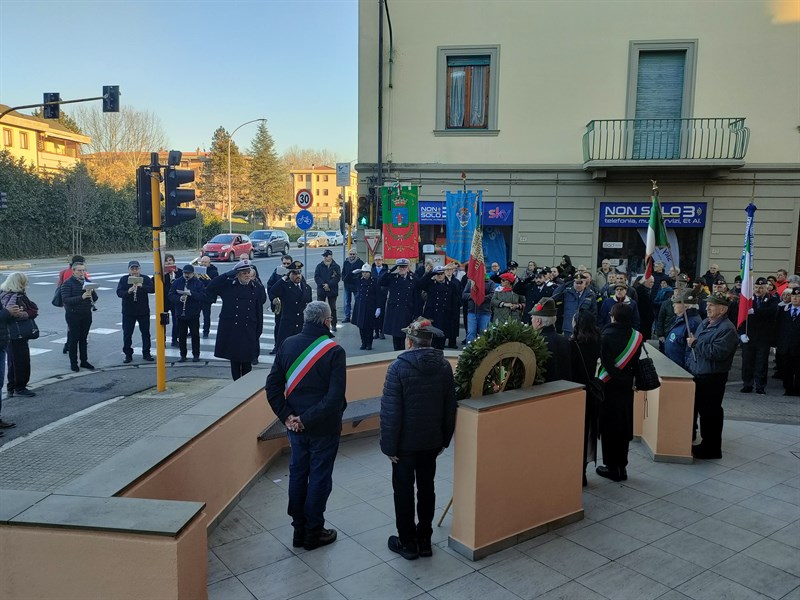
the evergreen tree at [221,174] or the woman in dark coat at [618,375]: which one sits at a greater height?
the evergreen tree at [221,174]

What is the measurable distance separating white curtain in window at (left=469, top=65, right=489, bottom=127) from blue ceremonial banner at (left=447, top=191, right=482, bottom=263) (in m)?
3.68

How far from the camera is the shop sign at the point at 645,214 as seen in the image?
17.4 m

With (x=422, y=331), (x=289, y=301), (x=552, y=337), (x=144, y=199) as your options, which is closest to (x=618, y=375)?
(x=552, y=337)

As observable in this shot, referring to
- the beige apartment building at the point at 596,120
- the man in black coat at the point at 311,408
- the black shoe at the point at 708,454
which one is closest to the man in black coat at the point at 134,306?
the beige apartment building at the point at 596,120

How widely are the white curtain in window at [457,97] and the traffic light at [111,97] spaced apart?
14.2m

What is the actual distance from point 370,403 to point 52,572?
4376 mm

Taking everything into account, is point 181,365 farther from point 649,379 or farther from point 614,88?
A: point 614,88

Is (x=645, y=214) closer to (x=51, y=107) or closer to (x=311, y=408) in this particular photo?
(x=311, y=408)

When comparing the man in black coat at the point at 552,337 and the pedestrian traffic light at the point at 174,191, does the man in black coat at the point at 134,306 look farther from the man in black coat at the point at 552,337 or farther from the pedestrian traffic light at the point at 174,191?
the man in black coat at the point at 552,337

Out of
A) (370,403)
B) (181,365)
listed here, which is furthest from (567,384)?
(181,365)

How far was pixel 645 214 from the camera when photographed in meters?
17.6

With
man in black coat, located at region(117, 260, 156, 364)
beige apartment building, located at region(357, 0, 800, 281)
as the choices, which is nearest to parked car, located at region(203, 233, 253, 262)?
beige apartment building, located at region(357, 0, 800, 281)

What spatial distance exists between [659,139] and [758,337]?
8659mm

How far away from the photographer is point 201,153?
80625 millimetres
